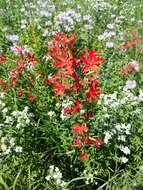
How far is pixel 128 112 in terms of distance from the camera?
11.8 feet

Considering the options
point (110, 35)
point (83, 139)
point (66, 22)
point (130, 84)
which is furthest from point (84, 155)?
point (66, 22)

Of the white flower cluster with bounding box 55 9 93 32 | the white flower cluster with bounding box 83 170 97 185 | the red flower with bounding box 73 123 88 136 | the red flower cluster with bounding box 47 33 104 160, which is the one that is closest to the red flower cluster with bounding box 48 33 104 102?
the red flower cluster with bounding box 47 33 104 160

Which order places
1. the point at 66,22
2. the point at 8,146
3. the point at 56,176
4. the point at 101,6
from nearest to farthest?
the point at 56,176, the point at 8,146, the point at 66,22, the point at 101,6

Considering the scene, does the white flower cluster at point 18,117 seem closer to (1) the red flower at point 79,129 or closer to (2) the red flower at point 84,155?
(1) the red flower at point 79,129

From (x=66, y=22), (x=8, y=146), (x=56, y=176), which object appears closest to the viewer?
(x=56, y=176)

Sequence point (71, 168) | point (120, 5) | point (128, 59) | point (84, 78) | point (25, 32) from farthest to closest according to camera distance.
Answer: point (120, 5)
point (25, 32)
point (128, 59)
point (71, 168)
point (84, 78)

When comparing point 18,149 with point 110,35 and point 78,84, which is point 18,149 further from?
point 110,35

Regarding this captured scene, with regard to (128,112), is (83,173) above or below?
below

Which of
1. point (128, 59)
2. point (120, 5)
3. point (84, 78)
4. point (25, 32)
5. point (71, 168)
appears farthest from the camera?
point (120, 5)

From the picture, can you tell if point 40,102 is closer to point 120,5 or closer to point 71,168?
point 71,168

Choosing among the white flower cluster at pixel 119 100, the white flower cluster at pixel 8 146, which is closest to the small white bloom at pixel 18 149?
the white flower cluster at pixel 8 146

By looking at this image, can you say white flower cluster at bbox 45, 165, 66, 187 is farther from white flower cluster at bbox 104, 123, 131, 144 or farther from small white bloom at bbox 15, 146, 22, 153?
white flower cluster at bbox 104, 123, 131, 144

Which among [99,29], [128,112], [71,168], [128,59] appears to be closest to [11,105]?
[71,168]

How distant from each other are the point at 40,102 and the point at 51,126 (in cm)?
30
